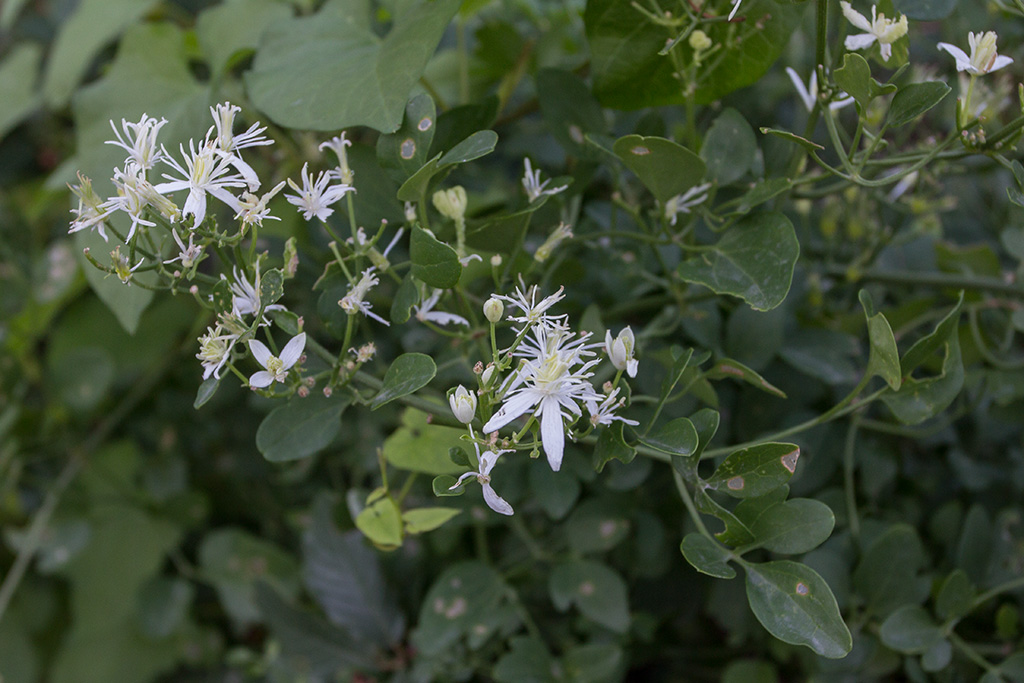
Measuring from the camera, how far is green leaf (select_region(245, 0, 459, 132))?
40 cm

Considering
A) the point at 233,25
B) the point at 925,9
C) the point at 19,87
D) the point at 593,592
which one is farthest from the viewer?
the point at 19,87

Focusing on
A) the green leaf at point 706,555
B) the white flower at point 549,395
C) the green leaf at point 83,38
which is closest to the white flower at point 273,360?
the white flower at point 549,395

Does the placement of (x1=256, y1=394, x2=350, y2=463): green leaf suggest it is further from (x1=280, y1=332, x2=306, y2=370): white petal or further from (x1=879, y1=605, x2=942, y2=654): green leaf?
(x1=879, y1=605, x2=942, y2=654): green leaf

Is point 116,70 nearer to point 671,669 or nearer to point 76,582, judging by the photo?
point 76,582

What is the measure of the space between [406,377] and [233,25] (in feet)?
1.50

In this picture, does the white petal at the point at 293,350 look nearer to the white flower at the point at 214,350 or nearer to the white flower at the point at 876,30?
the white flower at the point at 214,350

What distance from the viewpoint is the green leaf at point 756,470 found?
33 cm

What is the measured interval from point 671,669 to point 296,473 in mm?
389

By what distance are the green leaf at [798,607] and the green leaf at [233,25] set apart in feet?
1.80

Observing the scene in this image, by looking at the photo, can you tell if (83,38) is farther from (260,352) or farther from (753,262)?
(753,262)

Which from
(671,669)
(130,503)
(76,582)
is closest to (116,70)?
(130,503)

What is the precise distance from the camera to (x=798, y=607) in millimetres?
340

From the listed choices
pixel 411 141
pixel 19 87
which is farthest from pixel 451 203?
pixel 19 87

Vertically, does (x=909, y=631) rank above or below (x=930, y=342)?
below
